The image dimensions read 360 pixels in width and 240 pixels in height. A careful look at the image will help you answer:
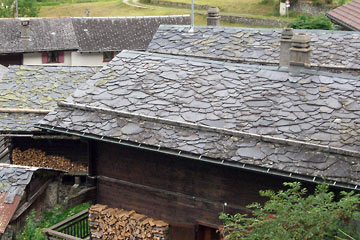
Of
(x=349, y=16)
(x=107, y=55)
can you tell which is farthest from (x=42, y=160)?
(x=107, y=55)

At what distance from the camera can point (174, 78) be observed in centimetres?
1434

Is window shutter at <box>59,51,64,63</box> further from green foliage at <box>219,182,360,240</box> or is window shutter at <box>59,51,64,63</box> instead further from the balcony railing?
green foliage at <box>219,182,360,240</box>

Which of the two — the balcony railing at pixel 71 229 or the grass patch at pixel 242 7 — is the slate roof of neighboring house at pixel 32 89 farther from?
the grass patch at pixel 242 7

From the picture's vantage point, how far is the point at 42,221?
16.6m

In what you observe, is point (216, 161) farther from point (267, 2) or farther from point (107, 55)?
point (267, 2)

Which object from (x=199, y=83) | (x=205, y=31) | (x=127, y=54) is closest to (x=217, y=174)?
(x=199, y=83)

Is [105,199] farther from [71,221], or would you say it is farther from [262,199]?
[262,199]

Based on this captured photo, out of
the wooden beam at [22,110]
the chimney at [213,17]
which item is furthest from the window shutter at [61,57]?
the wooden beam at [22,110]

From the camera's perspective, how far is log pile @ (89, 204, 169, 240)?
13.4 metres

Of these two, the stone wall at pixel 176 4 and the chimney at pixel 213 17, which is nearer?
the chimney at pixel 213 17

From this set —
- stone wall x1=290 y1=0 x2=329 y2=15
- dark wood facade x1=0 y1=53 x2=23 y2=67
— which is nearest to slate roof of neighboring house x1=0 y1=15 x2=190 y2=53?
dark wood facade x1=0 y1=53 x2=23 y2=67

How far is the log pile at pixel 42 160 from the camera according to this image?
63.6 ft

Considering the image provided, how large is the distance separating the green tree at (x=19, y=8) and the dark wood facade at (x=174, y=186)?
3774 centimetres

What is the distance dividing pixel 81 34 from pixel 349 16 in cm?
1974
